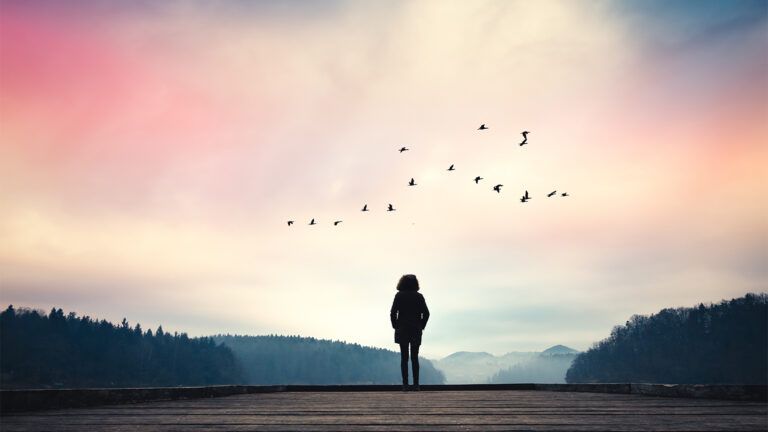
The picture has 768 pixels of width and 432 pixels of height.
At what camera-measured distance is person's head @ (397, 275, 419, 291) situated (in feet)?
44.7

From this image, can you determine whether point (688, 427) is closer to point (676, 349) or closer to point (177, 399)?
point (177, 399)

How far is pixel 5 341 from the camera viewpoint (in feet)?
595

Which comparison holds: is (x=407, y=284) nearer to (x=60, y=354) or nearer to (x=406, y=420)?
(x=406, y=420)

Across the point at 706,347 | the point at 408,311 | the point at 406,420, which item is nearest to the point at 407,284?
the point at 408,311

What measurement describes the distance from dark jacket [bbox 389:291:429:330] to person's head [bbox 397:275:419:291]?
100 millimetres

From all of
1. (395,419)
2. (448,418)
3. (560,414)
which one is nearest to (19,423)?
(395,419)

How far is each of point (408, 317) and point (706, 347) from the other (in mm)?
197248

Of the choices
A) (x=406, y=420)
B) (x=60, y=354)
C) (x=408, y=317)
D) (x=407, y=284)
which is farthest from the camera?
(x=60, y=354)

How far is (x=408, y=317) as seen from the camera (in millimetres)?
13469

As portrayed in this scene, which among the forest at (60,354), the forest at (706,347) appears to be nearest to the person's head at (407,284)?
the forest at (706,347)

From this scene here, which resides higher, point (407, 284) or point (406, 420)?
point (407, 284)

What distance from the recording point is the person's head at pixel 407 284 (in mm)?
13633

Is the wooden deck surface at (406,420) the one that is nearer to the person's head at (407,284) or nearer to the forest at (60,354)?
the person's head at (407,284)

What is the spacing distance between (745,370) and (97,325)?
209 m
